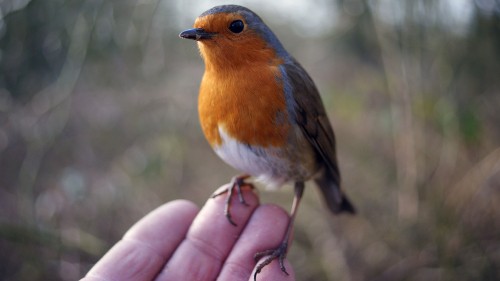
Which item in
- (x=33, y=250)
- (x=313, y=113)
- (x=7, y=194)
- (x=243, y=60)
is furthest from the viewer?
(x=7, y=194)

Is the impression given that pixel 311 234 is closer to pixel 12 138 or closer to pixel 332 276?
pixel 332 276

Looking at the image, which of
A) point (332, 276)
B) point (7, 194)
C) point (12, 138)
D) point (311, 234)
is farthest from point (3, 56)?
point (332, 276)

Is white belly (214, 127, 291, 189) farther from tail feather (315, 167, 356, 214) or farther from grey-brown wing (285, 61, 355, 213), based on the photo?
tail feather (315, 167, 356, 214)

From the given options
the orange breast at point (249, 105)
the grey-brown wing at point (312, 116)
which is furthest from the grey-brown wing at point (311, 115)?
the orange breast at point (249, 105)

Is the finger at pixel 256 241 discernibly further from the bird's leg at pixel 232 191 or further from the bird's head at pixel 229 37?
the bird's head at pixel 229 37

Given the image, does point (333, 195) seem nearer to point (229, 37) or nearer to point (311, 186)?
point (311, 186)
